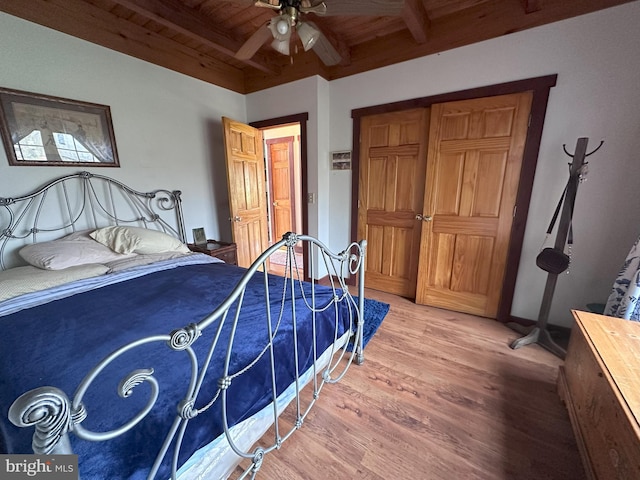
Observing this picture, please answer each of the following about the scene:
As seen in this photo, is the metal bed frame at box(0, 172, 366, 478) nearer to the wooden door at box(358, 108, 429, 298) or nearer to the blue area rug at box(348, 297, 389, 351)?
the blue area rug at box(348, 297, 389, 351)

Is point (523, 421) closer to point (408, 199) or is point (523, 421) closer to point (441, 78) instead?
point (408, 199)

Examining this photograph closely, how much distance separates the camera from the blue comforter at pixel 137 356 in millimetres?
726

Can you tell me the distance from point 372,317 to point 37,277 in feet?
8.03

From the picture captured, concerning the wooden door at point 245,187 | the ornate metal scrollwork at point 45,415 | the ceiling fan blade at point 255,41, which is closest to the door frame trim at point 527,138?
the ceiling fan blade at point 255,41

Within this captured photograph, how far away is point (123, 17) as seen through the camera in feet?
7.50

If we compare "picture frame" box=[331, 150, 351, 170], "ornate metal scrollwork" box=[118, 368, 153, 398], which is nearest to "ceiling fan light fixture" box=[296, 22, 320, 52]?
"picture frame" box=[331, 150, 351, 170]

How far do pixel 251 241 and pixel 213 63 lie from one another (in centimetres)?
220

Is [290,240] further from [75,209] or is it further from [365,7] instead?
[75,209]

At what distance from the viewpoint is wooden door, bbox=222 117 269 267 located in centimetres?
298

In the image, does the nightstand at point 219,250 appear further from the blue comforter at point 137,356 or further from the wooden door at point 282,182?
the wooden door at point 282,182

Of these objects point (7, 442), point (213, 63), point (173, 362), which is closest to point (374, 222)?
point (173, 362)

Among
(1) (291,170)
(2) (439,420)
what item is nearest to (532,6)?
(2) (439,420)

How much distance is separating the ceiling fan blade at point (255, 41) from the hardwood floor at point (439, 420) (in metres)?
2.49

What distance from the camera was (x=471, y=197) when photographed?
7.95 feet
